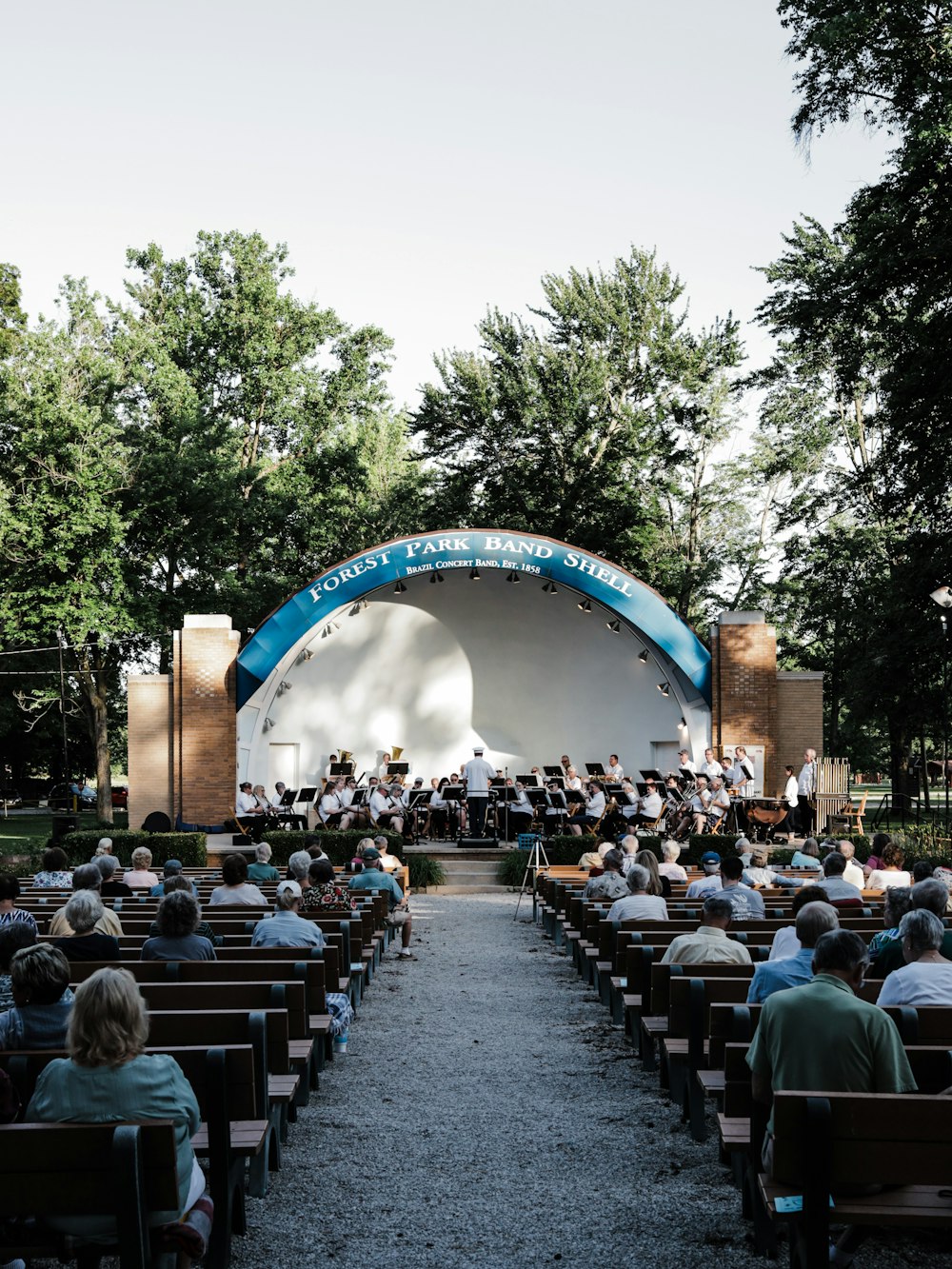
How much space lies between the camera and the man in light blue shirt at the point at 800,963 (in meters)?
5.45

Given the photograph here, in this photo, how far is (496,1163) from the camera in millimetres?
6152

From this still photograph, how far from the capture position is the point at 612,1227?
5.27m

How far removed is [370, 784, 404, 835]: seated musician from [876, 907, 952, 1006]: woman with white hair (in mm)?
17264

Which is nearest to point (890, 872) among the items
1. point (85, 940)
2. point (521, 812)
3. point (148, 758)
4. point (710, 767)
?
point (85, 940)

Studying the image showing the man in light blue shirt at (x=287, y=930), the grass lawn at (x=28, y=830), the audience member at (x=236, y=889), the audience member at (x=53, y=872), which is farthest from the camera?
the grass lawn at (x=28, y=830)

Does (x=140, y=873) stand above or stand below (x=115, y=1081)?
below

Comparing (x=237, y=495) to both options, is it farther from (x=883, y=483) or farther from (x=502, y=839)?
(x=883, y=483)

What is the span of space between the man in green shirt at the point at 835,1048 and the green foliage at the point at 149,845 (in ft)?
57.6

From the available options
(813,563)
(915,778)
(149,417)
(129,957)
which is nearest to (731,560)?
(813,563)

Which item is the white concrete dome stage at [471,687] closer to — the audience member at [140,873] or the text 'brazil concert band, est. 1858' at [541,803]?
the text 'brazil concert band, est. 1858' at [541,803]

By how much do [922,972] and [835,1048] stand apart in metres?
1.37

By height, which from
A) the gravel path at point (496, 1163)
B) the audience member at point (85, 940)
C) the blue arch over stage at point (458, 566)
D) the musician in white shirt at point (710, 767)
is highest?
the blue arch over stage at point (458, 566)

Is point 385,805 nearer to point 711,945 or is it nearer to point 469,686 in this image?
point 469,686

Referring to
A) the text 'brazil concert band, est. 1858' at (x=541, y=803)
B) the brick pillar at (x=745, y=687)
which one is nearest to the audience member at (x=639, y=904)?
the text 'brazil concert band, est. 1858' at (x=541, y=803)
